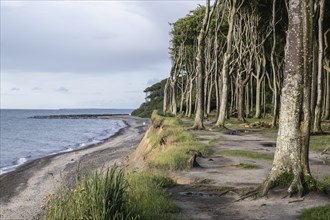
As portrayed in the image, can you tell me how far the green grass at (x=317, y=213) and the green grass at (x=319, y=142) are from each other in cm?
1157

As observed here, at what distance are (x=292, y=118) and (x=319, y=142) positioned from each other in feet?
40.4

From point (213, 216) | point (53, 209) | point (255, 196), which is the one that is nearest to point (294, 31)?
point (255, 196)

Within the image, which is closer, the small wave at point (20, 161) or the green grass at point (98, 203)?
the green grass at point (98, 203)

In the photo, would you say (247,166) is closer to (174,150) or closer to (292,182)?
(174,150)

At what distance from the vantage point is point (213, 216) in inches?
355

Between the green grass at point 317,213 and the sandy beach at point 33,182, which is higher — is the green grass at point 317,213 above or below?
above

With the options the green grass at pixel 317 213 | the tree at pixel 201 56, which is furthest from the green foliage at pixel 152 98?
the green grass at pixel 317 213

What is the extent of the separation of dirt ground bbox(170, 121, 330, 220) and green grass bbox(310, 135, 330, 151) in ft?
5.13

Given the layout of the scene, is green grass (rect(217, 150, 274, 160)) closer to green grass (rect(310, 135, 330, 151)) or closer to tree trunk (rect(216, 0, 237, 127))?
green grass (rect(310, 135, 330, 151))

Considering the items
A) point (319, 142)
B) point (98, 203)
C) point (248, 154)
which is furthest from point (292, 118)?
point (319, 142)

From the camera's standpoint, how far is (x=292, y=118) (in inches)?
397

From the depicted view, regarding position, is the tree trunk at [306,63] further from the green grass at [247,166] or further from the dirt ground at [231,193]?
the green grass at [247,166]

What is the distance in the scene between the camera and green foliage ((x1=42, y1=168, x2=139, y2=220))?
23.4ft

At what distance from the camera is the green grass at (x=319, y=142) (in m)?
20.0
